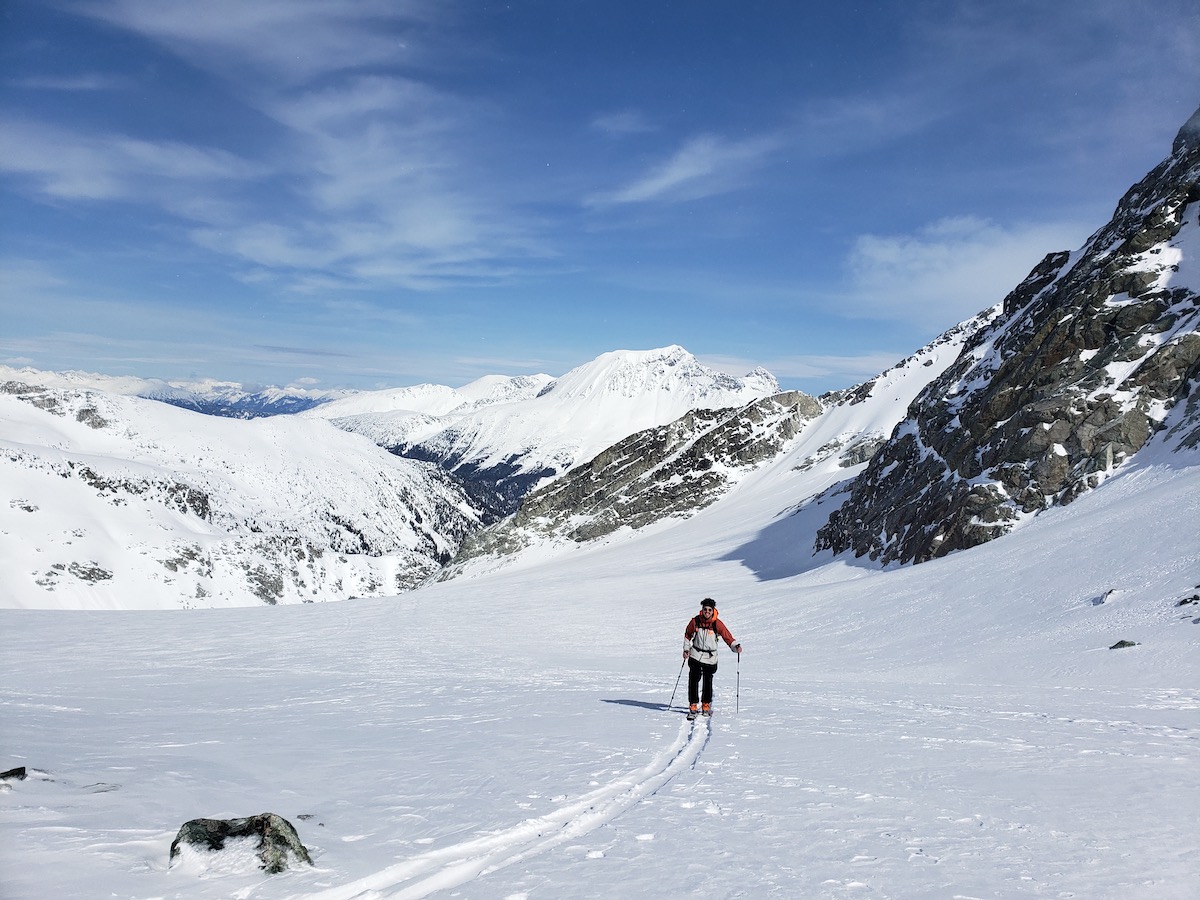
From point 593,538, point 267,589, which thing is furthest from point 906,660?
point 267,589

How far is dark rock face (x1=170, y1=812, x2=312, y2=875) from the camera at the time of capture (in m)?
5.28

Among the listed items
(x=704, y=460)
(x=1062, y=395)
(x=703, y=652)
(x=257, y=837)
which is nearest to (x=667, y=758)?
(x=703, y=652)

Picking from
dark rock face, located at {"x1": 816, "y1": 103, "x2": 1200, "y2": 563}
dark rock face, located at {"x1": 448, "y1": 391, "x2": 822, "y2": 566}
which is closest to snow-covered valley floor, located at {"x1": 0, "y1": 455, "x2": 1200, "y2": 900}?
dark rock face, located at {"x1": 816, "y1": 103, "x2": 1200, "y2": 563}

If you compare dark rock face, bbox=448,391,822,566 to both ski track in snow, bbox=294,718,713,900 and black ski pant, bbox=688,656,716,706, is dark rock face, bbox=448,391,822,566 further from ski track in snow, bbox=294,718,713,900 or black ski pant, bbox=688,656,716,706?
ski track in snow, bbox=294,718,713,900

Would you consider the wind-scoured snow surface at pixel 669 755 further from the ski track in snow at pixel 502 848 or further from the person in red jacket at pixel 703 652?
the person in red jacket at pixel 703 652

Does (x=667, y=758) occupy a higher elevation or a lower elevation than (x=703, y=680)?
lower

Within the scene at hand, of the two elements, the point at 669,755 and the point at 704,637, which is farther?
the point at 704,637

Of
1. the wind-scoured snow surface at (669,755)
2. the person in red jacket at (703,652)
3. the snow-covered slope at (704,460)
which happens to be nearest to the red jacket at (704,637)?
the person in red jacket at (703,652)

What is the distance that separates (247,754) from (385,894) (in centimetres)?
524

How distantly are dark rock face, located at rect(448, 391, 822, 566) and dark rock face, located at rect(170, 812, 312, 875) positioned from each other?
102510mm

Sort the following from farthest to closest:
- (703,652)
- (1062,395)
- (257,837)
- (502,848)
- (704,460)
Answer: (704,460)
(1062,395)
(703,652)
(502,848)
(257,837)

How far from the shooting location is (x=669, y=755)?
9.48 meters

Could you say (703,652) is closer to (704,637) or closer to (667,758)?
(704,637)

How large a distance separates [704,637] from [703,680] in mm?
982
